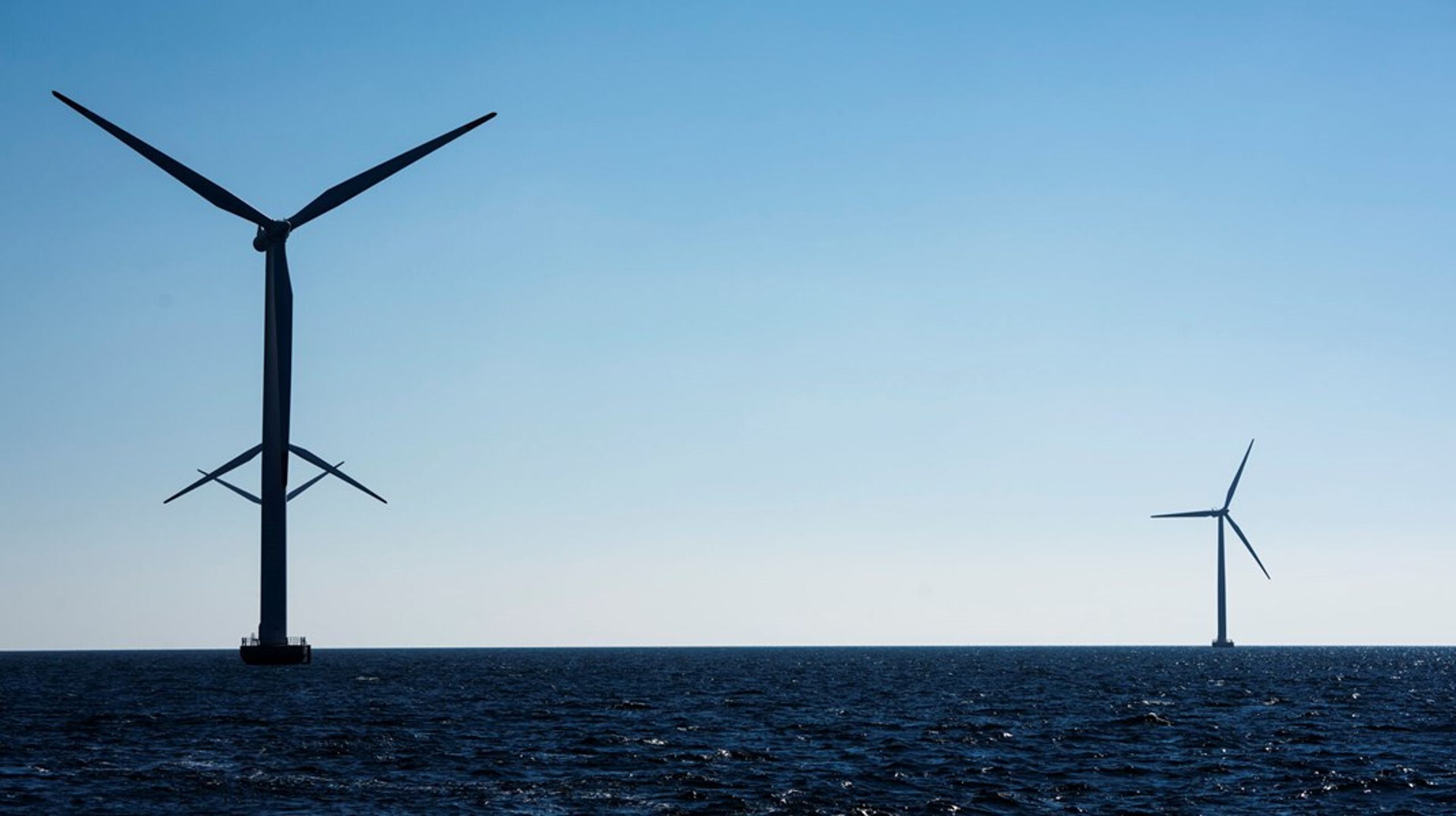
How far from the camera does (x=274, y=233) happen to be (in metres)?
135

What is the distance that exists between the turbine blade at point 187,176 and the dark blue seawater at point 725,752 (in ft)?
136

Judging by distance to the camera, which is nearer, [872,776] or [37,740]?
[872,776]

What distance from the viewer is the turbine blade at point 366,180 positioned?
12169 cm

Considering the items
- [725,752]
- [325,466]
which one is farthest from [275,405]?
[725,752]

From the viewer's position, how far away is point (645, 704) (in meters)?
102

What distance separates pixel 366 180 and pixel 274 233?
554 inches

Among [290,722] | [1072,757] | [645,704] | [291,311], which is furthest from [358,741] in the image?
[291,311]

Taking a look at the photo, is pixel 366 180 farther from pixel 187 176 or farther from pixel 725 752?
pixel 725 752

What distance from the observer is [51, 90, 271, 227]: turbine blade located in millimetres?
114625

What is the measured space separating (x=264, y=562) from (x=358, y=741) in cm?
7473

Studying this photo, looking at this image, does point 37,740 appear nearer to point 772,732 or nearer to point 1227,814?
point 772,732

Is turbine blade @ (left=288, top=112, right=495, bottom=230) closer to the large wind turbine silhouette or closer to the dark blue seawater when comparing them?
the large wind turbine silhouette

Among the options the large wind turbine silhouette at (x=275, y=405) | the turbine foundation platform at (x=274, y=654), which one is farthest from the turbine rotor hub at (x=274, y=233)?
the turbine foundation platform at (x=274, y=654)

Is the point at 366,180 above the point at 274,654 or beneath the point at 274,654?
above
